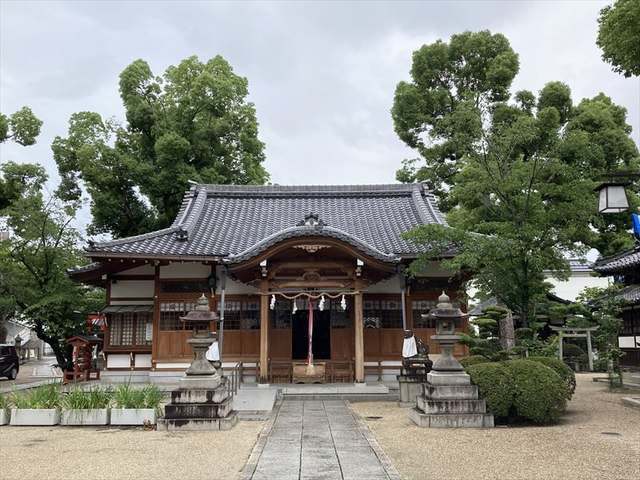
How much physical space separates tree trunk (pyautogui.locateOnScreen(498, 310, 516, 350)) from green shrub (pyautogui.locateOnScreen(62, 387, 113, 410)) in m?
8.84

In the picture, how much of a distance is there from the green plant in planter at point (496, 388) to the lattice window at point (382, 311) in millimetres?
6419

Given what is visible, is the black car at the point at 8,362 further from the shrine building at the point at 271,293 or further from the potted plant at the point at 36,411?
the potted plant at the point at 36,411

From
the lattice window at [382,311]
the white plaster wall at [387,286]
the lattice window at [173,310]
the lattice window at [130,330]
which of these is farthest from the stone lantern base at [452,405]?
the lattice window at [130,330]

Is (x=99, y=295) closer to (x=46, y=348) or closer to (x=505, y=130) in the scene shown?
(x=505, y=130)

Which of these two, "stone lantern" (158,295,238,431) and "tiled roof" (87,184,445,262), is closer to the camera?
"stone lantern" (158,295,238,431)

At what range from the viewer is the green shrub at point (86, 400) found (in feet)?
32.4

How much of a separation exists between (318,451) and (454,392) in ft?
10.9

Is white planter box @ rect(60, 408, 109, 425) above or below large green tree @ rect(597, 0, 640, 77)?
below

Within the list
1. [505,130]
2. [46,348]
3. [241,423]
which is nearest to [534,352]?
[505,130]

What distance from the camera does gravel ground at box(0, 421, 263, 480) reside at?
6.40m

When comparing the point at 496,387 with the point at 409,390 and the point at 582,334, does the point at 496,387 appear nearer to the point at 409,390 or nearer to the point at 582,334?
the point at 409,390

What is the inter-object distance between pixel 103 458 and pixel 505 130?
10.7m

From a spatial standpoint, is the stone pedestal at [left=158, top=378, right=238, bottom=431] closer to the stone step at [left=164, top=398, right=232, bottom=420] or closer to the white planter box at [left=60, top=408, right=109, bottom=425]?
the stone step at [left=164, top=398, right=232, bottom=420]

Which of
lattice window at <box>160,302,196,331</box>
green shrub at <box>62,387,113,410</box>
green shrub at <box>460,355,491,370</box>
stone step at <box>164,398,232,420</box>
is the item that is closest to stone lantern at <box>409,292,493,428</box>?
green shrub at <box>460,355,491,370</box>
